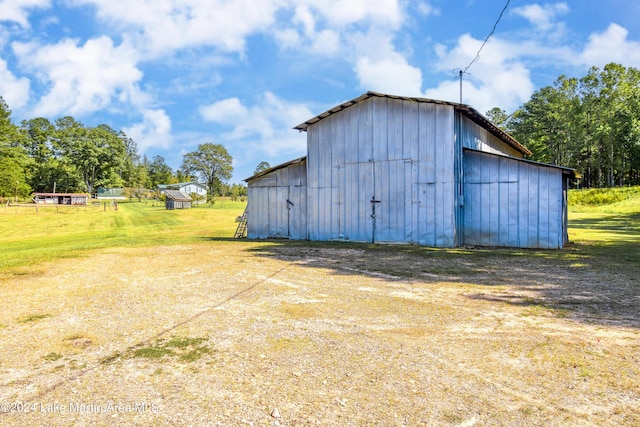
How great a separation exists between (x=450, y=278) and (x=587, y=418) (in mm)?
5686

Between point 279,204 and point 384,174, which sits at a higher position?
point 384,174

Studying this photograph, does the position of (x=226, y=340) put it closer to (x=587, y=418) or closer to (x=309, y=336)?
(x=309, y=336)

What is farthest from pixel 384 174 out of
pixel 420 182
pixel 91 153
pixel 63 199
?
pixel 91 153

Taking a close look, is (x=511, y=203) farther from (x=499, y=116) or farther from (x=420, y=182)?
(x=499, y=116)

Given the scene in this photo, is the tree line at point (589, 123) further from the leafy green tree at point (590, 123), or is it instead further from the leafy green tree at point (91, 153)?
the leafy green tree at point (91, 153)

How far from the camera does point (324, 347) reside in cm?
449

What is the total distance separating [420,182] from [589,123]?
175ft

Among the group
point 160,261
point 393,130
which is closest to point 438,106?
point 393,130

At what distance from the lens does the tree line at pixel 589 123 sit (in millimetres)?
51000

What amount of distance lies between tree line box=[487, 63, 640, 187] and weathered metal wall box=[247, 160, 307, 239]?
49.6 m

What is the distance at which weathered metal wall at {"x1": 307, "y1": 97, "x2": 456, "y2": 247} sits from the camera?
14.8 metres

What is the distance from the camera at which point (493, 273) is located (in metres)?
9.09

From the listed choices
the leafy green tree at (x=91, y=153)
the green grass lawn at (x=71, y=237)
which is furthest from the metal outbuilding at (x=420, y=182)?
the leafy green tree at (x=91, y=153)

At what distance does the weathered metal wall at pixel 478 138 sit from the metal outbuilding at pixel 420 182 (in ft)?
0.15
